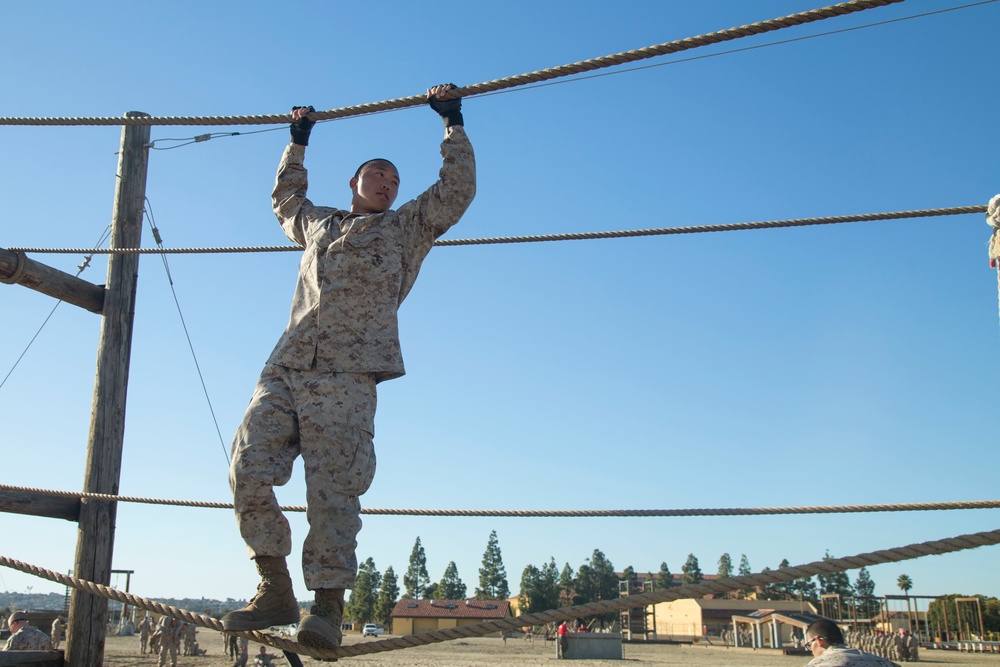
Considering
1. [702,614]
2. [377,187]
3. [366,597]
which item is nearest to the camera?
[377,187]

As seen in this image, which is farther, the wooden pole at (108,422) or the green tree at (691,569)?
the green tree at (691,569)

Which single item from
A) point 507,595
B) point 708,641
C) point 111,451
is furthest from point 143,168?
point 507,595

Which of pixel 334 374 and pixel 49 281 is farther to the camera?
pixel 49 281

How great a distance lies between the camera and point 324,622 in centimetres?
273

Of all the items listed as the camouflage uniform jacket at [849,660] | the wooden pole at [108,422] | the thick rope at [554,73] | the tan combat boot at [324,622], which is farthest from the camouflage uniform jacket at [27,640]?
the camouflage uniform jacket at [849,660]

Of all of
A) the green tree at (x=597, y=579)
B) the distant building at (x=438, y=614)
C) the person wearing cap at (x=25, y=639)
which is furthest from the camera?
the green tree at (x=597, y=579)

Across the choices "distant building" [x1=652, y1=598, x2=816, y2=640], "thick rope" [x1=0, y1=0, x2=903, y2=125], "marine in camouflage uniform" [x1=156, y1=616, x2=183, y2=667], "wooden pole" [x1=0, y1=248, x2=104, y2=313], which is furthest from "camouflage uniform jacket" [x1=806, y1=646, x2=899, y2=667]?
"distant building" [x1=652, y1=598, x2=816, y2=640]

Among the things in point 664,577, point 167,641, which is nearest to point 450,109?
point 167,641

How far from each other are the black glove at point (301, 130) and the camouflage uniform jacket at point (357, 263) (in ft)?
0.10

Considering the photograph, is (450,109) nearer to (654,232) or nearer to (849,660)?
(654,232)

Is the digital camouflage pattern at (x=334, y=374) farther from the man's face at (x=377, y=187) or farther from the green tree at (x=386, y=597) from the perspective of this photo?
the green tree at (x=386, y=597)

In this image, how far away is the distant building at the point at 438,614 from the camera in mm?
68938

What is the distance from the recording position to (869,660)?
159 inches

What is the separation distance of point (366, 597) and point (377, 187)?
98.5 metres
